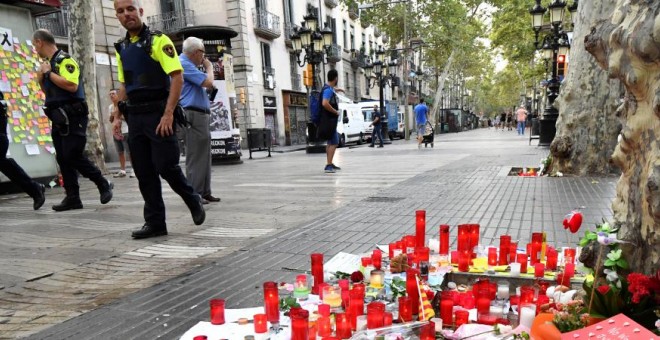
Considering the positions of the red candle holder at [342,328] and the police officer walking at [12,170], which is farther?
the police officer walking at [12,170]

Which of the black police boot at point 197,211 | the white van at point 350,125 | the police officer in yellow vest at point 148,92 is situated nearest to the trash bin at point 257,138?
the white van at point 350,125

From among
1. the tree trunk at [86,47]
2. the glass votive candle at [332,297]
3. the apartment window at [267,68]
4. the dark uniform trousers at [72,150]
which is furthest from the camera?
the apartment window at [267,68]

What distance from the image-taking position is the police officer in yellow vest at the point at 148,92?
3.95m

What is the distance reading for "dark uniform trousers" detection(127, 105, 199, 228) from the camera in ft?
13.2

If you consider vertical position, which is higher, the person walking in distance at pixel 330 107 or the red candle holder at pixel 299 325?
the person walking in distance at pixel 330 107

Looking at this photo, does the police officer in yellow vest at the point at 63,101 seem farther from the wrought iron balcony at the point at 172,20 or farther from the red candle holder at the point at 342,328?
the wrought iron balcony at the point at 172,20

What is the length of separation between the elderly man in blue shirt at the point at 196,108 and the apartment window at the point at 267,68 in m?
21.1

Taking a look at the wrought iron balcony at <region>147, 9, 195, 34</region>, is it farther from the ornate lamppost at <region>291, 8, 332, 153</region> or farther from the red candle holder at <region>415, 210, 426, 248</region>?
the red candle holder at <region>415, 210, 426, 248</region>

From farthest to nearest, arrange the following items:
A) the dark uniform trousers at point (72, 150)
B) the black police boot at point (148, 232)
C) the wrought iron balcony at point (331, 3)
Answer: the wrought iron balcony at point (331, 3) < the dark uniform trousers at point (72, 150) < the black police boot at point (148, 232)

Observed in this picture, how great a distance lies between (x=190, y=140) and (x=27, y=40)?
534 cm

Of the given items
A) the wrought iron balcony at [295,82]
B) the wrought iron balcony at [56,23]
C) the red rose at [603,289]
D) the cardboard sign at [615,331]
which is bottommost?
the cardboard sign at [615,331]

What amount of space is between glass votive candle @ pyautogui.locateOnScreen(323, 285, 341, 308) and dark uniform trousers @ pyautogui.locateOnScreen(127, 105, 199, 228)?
7.61ft

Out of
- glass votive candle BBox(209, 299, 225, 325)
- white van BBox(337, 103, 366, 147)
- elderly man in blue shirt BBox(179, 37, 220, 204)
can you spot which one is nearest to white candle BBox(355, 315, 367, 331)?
glass votive candle BBox(209, 299, 225, 325)

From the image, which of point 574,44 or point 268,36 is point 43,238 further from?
point 268,36
